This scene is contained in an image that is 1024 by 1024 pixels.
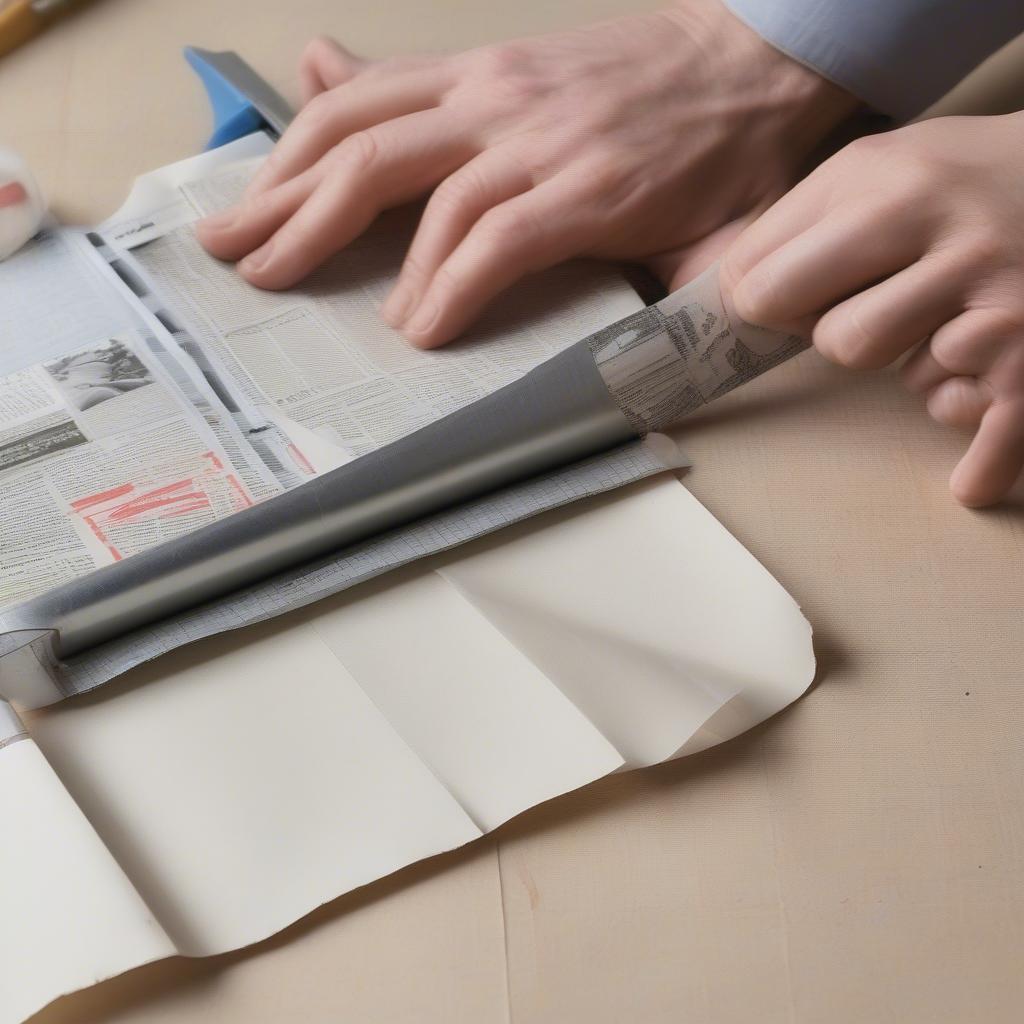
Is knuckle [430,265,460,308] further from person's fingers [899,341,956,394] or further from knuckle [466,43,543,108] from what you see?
person's fingers [899,341,956,394]

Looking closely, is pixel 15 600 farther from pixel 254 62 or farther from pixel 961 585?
pixel 254 62

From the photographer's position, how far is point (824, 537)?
2.09ft

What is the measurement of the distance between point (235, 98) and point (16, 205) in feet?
0.68

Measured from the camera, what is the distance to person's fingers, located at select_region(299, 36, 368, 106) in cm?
87

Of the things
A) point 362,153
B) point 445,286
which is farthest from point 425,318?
point 362,153

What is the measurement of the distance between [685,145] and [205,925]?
564 millimetres

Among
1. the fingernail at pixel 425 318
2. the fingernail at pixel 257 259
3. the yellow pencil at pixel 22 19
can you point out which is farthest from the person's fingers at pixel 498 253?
the yellow pencil at pixel 22 19

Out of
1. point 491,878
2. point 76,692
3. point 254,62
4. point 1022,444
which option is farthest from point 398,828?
point 254,62

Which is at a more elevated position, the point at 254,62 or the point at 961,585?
the point at 254,62

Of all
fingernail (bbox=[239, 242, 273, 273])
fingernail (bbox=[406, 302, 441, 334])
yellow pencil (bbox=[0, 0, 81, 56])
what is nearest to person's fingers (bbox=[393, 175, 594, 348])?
fingernail (bbox=[406, 302, 441, 334])

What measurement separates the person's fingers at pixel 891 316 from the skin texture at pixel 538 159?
0.15 meters

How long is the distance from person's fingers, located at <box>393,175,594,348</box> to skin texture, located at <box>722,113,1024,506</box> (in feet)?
0.40

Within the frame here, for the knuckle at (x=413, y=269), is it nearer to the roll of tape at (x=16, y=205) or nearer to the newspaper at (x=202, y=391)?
the newspaper at (x=202, y=391)

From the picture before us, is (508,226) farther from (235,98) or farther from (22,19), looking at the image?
(22,19)
